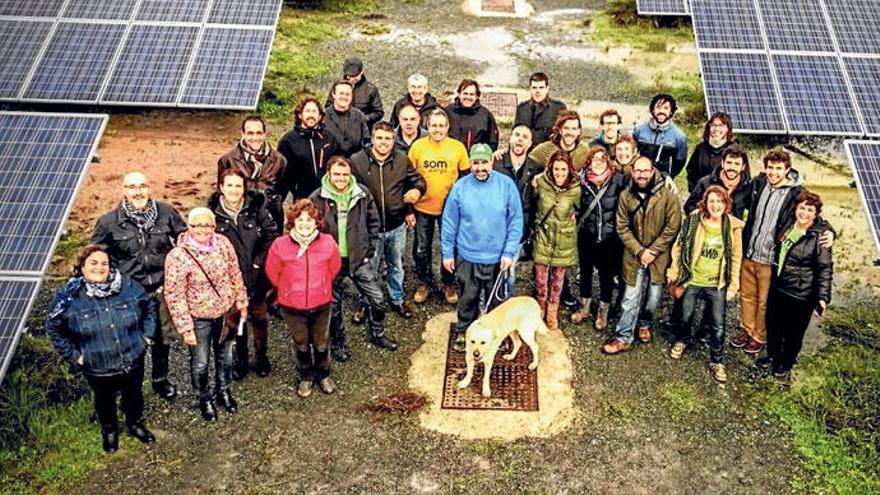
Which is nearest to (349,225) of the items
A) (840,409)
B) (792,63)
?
(840,409)

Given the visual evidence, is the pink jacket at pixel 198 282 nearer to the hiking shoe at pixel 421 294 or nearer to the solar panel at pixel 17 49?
the hiking shoe at pixel 421 294

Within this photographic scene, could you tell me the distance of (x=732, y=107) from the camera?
33.6 feet

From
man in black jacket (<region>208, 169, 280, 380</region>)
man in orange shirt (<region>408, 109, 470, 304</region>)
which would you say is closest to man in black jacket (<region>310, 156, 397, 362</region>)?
man in black jacket (<region>208, 169, 280, 380</region>)

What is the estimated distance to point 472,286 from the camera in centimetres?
759

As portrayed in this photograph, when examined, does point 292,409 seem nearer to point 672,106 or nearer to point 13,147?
point 13,147

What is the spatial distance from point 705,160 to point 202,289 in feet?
16.1

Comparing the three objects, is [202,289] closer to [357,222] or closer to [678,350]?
[357,222]

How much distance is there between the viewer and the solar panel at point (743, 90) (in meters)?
10.0

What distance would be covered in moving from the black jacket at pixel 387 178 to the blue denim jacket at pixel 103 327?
223 centimetres

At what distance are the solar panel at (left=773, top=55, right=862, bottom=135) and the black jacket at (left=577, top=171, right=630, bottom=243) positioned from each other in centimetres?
372

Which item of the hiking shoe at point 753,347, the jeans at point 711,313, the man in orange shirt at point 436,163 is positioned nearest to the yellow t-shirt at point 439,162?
the man in orange shirt at point 436,163

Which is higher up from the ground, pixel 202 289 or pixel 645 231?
pixel 645 231

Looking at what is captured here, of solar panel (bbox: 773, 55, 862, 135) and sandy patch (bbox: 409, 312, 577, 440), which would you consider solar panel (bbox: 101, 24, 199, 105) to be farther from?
solar panel (bbox: 773, 55, 862, 135)

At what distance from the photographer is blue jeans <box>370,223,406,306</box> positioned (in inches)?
306
